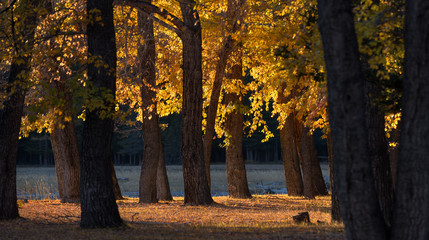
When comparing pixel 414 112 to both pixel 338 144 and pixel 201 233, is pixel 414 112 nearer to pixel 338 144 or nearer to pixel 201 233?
pixel 338 144

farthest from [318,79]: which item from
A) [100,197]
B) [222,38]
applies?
[222,38]

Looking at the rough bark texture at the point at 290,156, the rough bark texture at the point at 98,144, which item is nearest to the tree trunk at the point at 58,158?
the rough bark texture at the point at 98,144

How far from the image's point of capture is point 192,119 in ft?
56.6

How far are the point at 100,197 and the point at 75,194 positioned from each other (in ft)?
29.4

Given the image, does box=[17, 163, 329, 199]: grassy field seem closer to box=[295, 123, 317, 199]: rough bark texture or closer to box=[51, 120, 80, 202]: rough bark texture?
box=[51, 120, 80, 202]: rough bark texture

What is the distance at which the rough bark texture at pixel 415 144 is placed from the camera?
22.6 feet

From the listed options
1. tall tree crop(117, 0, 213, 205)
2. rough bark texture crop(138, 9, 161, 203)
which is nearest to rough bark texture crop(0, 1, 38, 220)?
tall tree crop(117, 0, 213, 205)

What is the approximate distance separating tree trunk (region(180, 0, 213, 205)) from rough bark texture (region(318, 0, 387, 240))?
10521mm

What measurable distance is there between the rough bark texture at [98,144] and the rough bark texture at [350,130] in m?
5.31

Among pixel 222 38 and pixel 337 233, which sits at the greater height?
pixel 222 38

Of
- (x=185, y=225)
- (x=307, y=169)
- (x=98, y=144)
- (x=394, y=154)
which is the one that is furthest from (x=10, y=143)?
(x=307, y=169)

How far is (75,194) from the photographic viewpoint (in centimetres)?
1945

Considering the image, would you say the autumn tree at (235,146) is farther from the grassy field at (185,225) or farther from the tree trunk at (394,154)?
the tree trunk at (394,154)

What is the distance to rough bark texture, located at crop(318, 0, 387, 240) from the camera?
685 cm
